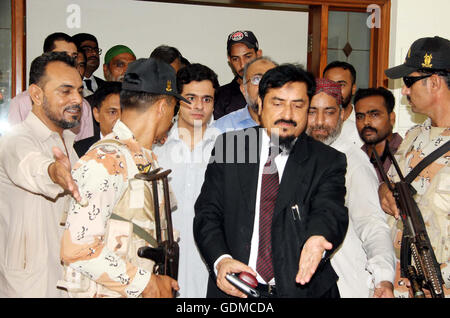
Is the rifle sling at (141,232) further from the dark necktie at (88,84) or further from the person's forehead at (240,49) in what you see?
the dark necktie at (88,84)

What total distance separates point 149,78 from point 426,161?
1.54 m

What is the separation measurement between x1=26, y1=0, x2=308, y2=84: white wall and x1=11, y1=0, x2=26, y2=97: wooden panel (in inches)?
70.6

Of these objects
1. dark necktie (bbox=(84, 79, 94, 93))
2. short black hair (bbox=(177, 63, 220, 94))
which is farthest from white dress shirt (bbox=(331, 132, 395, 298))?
dark necktie (bbox=(84, 79, 94, 93))

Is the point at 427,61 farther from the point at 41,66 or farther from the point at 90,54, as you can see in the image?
the point at 90,54

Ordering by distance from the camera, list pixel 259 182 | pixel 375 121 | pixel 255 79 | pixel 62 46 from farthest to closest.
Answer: pixel 375 121, pixel 62 46, pixel 255 79, pixel 259 182

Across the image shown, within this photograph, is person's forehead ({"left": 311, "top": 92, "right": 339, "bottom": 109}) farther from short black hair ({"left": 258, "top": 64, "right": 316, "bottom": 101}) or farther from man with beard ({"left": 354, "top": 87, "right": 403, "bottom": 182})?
man with beard ({"left": 354, "top": 87, "right": 403, "bottom": 182})

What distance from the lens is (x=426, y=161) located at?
2.67 m

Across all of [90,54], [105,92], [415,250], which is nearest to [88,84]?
[90,54]

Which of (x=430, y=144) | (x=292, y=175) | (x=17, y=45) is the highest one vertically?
(x=17, y=45)

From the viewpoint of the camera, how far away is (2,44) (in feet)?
15.1

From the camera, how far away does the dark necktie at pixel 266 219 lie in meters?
2.23

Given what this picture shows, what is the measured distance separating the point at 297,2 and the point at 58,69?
2708mm

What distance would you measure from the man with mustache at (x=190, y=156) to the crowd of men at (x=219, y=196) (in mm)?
14

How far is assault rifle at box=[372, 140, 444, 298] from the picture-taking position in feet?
7.76
